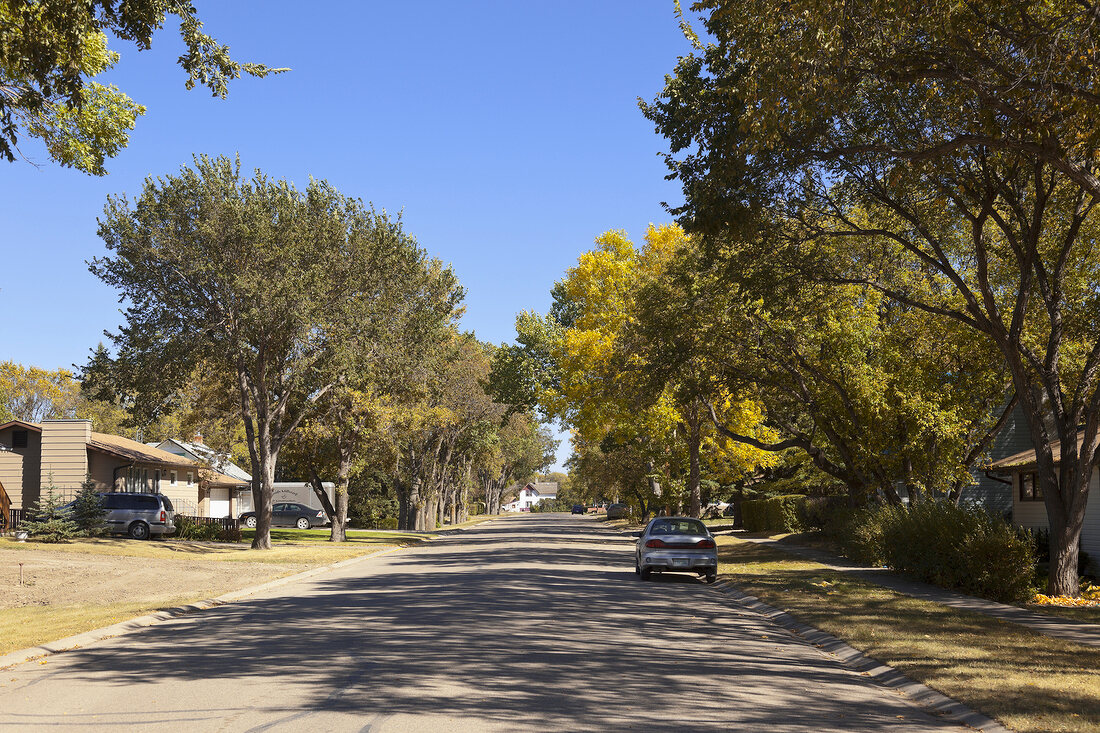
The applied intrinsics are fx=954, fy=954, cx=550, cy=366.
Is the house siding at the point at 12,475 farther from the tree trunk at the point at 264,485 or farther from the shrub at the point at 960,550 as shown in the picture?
the shrub at the point at 960,550

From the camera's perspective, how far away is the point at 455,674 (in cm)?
993

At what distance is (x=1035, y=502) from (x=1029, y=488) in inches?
26.5

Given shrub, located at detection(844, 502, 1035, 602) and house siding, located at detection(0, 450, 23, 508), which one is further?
house siding, located at detection(0, 450, 23, 508)

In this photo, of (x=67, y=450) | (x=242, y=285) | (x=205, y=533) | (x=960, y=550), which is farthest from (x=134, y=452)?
(x=960, y=550)

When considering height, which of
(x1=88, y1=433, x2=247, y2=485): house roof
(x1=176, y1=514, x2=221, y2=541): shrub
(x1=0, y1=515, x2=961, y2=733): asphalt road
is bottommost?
(x1=0, y1=515, x2=961, y2=733): asphalt road

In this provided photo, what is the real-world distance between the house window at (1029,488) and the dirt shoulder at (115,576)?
20.7m

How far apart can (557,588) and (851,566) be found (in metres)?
9.96

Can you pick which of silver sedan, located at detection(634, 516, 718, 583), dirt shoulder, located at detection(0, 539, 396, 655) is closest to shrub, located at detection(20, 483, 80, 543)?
dirt shoulder, located at detection(0, 539, 396, 655)

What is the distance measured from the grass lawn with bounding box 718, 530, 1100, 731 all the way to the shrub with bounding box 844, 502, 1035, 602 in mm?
1562

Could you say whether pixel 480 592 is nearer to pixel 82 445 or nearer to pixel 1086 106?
pixel 1086 106

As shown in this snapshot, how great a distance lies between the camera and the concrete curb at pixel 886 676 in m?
8.08

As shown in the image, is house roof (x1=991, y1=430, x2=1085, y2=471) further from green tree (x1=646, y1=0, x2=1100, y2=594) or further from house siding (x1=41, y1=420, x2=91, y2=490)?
house siding (x1=41, y1=420, x2=91, y2=490)

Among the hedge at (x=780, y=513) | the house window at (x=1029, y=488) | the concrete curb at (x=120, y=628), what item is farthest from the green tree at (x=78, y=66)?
the hedge at (x=780, y=513)

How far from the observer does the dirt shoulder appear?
1531cm
